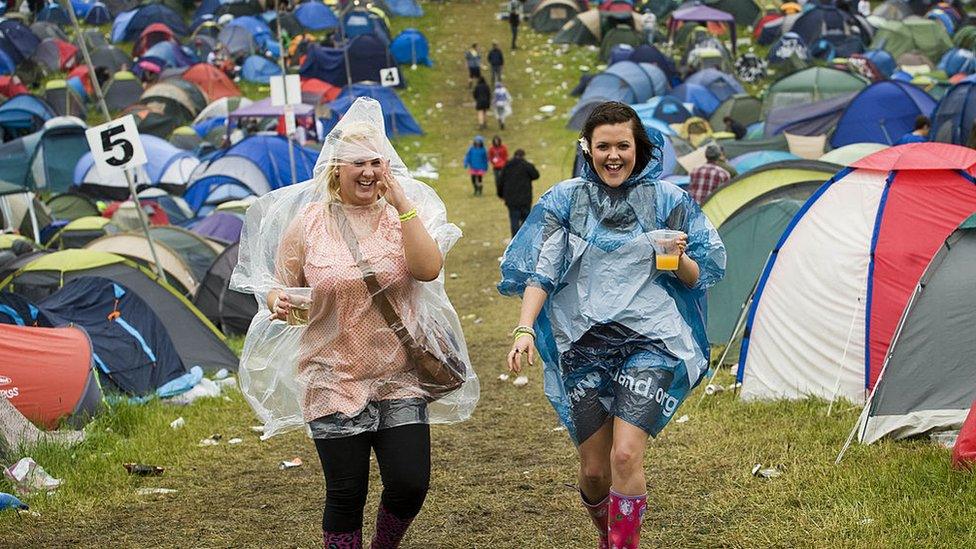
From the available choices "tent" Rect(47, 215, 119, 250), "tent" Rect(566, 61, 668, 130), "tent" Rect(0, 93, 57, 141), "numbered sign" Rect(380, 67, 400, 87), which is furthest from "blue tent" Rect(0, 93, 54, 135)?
"tent" Rect(47, 215, 119, 250)

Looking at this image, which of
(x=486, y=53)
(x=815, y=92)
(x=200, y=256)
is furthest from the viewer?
(x=486, y=53)

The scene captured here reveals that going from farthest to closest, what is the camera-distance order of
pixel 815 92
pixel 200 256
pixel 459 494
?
1. pixel 815 92
2. pixel 200 256
3. pixel 459 494

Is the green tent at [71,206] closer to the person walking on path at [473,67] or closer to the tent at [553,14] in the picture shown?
the person walking on path at [473,67]

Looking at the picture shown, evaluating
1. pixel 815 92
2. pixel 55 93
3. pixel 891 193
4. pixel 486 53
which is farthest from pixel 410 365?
pixel 486 53

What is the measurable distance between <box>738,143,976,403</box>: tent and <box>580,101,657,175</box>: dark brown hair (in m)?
3.90

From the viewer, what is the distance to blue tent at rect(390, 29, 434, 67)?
37312 mm

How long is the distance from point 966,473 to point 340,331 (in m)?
2.93

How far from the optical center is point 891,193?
26.6ft

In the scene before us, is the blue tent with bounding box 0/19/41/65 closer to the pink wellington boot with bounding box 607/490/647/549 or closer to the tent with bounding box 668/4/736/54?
the tent with bounding box 668/4/736/54

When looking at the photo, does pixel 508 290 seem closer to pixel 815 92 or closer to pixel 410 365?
pixel 410 365

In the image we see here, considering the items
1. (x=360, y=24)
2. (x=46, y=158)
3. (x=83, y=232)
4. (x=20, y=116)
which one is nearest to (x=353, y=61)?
(x=360, y=24)

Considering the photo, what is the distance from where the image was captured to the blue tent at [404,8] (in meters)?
43.8

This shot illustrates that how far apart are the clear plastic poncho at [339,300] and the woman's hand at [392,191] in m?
0.07

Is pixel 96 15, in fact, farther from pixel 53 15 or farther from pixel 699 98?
pixel 699 98
